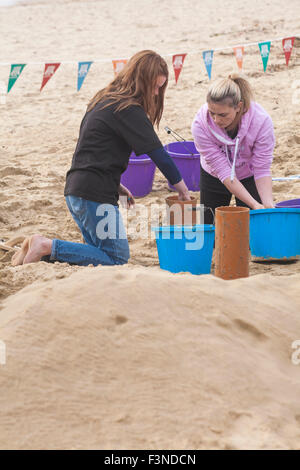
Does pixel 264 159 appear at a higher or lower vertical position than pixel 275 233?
higher

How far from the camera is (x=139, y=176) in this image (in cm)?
529

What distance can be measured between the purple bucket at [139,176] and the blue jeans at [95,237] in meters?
2.07

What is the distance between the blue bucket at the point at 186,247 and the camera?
3035 mm

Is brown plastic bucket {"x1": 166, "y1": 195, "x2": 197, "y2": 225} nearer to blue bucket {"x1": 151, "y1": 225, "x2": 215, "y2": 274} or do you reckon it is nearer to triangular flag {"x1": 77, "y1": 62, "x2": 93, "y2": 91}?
blue bucket {"x1": 151, "y1": 225, "x2": 215, "y2": 274}

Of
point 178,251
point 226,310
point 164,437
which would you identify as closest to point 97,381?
point 164,437

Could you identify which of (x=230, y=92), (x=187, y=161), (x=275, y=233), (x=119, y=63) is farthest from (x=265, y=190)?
(x=119, y=63)

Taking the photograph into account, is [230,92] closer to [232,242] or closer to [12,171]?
[232,242]

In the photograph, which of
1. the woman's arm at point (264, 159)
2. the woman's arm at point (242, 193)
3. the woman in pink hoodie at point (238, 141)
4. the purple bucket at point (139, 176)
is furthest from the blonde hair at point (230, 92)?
the purple bucket at point (139, 176)

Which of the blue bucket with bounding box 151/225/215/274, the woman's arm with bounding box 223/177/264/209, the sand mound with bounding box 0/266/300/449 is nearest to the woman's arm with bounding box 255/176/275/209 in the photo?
the woman's arm with bounding box 223/177/264/209

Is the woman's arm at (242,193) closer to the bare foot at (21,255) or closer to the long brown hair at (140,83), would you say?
the long brown hair at (140,83)

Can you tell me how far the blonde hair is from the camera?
10.4ft

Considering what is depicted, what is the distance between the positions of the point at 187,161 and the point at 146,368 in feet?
12.1

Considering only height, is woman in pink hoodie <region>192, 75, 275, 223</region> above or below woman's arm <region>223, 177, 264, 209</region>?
above

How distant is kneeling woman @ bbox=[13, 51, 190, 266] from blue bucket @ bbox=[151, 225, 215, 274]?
214 millimetres
